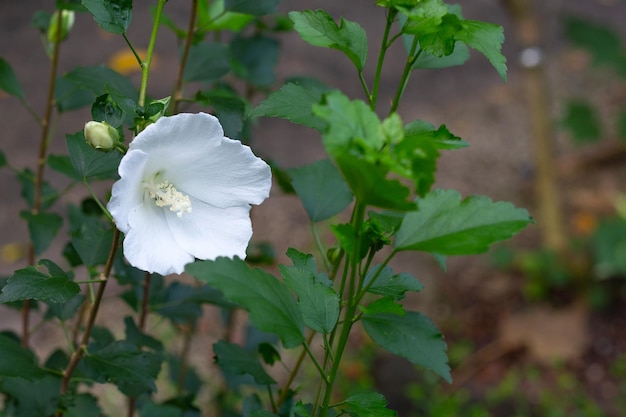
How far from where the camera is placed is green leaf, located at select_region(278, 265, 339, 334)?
35.8 inches

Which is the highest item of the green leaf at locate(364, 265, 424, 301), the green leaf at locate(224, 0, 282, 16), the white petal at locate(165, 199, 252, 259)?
the green leaf at locate(224, 0, 282, 16)

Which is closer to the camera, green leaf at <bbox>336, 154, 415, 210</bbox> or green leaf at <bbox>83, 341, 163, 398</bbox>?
green leaf at <bbox>336, 154, 415, 210</bbox>

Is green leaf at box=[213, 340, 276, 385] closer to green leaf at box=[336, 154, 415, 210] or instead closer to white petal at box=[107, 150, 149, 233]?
white petal at box=[107, 150, 149, 233]

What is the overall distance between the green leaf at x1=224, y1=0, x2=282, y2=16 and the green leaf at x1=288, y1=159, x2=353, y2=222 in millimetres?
259

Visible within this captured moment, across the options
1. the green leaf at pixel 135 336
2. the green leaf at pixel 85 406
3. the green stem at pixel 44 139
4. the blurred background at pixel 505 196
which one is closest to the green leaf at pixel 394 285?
the green leaf at pixel 135 336

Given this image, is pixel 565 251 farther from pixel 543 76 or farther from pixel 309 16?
pixel 309 16

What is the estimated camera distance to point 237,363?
1115 millimetres

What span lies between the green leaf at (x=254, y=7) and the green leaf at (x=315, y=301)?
53 centimetres

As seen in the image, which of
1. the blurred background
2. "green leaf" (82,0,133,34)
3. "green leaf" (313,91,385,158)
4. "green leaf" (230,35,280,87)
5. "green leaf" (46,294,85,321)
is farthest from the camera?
the blurred background

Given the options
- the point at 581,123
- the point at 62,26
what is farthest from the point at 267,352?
the point at 581,123

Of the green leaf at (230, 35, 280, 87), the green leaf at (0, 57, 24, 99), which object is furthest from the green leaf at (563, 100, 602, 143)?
the green leaf at (0, 57, 24, 99)

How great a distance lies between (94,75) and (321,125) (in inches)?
18.0

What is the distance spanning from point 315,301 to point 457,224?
204mm

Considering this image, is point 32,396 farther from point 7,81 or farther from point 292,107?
point 292,107
